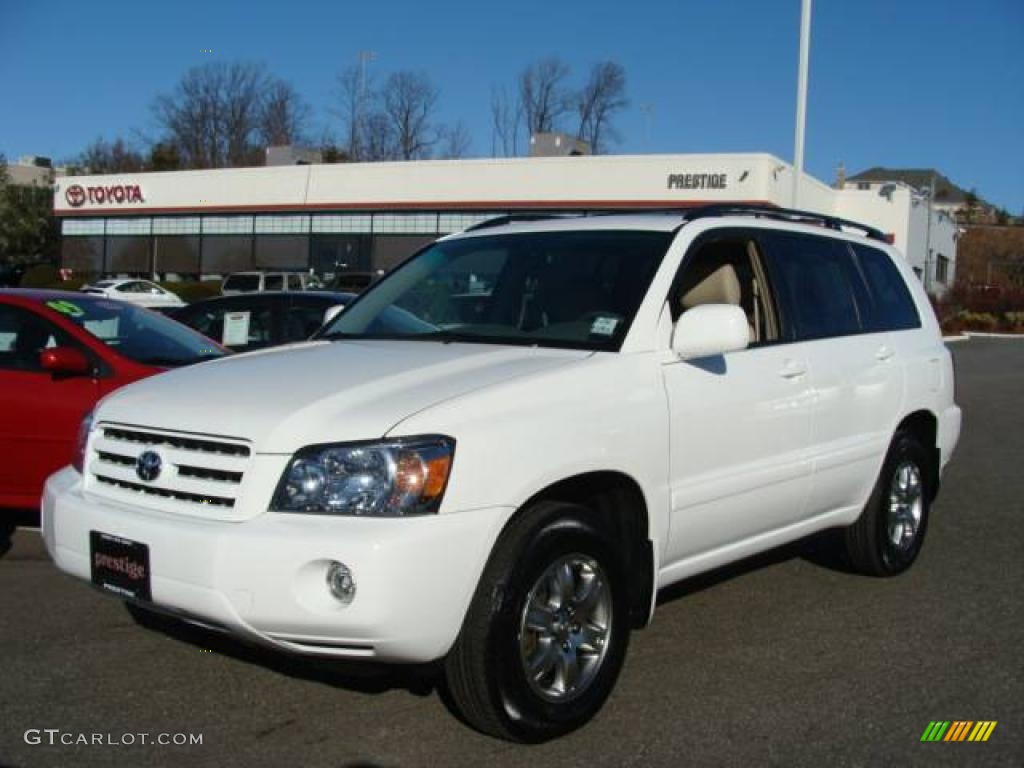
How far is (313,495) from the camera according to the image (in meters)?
3.40

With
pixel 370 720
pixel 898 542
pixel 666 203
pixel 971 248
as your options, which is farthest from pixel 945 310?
pixel 971 248

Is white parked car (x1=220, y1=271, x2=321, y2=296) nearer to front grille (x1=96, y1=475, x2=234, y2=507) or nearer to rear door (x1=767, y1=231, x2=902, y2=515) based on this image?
rear door (x1=767, y1=231, x2=902, y2=515)

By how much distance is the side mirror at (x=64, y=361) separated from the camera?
5992 mm

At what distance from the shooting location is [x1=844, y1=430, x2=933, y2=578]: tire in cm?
576

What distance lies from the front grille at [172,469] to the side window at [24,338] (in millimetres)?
2590

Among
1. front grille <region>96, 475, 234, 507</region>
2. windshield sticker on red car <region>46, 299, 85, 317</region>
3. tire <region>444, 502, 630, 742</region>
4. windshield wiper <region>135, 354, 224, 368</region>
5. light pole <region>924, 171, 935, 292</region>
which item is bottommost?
tire <region>444, 502, 630, 742</region>

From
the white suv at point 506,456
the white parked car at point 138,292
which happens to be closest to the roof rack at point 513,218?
the white suv at point 506,456

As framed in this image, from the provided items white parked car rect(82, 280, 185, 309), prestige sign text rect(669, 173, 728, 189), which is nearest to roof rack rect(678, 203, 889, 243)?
white parked car rect(82, 280, 185, 309)

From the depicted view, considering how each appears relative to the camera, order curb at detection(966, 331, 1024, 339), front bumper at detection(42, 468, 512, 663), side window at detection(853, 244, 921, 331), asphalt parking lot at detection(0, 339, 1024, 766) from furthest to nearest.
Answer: curb at detection(966, 331, 1024, 339)
side window at detection(853, 244, 921, 331)
asphalt parking lot at detection(0, 339, 1024, 766)
front bumper at detection(42, 468, 512, 663)

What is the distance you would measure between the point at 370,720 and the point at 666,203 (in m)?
36.1

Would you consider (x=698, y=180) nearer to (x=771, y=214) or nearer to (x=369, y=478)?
(x=771, y=214)

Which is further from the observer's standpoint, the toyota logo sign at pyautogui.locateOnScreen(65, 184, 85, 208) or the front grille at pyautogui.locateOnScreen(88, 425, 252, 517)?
the toyota logo sign at pyautogui.locateOnScreen(65, 184, 85, 208)

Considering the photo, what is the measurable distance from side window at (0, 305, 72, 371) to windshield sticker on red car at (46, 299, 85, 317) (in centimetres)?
12

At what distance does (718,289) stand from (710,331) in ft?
3.11
